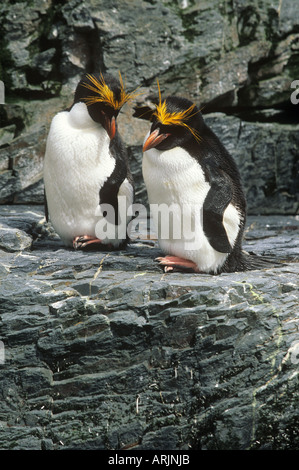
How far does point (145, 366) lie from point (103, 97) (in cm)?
140

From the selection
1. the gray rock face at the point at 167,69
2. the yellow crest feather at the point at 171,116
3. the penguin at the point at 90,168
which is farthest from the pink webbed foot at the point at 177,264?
the gray rock face at the point at 167,69

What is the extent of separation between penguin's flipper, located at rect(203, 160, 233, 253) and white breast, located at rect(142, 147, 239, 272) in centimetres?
3

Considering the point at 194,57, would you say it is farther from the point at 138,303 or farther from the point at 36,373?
the point at 36,373

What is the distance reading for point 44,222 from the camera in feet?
13.0

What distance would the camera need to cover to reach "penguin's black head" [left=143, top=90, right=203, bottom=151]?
9.61ft

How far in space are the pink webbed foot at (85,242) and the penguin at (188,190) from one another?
0.47 meters

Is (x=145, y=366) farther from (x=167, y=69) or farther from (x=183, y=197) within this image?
(x=167, y=69)

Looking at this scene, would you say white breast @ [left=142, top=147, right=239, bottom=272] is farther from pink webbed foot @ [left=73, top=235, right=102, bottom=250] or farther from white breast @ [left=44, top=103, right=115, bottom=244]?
pink webbed foot @ [left=73, top=235, right=102, bottom=250]

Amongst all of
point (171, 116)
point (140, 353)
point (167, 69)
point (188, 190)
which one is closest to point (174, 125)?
point (171, 116)

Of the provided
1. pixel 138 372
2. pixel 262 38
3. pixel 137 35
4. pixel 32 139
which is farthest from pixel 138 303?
pixel 262 38

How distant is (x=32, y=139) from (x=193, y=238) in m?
2.15

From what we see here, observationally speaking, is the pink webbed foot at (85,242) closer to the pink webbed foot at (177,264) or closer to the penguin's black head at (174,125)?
the pink webbed foot at (177,264)

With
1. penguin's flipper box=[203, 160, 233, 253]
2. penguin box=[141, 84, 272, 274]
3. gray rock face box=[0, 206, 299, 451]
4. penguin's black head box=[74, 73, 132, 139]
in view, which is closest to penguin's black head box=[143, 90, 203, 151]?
penguin box=[141, 84, 272, 274]

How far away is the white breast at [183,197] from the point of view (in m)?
2.96
